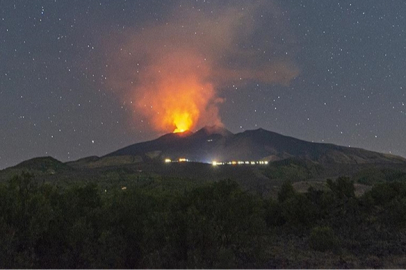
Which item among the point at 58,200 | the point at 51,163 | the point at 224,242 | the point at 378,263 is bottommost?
the point at 378,263

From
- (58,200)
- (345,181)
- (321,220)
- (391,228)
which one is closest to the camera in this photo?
(58,200)

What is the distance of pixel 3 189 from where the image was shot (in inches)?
508

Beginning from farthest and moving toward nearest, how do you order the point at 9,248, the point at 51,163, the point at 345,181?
the point at 51,163 → the point at 345,181 → the point at 9,248

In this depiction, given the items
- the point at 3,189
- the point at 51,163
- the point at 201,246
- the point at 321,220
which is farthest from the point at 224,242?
the point at 51,163

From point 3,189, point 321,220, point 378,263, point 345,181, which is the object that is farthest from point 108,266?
point 345,181

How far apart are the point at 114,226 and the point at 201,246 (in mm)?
3451

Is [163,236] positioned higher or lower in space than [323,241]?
higher

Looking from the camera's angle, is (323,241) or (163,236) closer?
(163,236)

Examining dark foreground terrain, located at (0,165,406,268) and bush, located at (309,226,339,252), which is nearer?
dark foreground terrain, located at (0,165,406,268)

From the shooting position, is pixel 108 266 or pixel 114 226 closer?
pixel 108 266

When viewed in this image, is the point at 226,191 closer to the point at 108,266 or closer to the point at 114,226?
the point at 114,226

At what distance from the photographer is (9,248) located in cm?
1038

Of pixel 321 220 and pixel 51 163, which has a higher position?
pixel 51 163

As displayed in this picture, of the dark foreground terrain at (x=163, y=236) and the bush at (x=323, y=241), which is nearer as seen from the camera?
the dark foreground terrain at (x=163, y=236)
